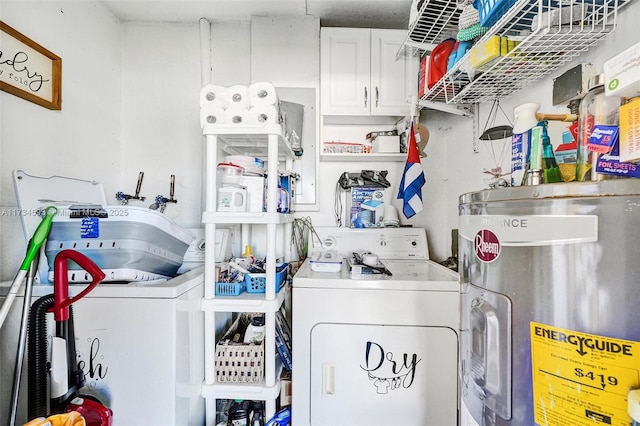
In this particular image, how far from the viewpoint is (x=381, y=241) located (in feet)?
6.05

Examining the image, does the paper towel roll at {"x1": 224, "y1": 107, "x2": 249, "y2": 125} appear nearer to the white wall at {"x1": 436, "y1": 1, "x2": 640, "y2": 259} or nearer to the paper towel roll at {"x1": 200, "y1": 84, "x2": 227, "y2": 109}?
the paper towel roll at {"x1": 200, "y1": 84, "x2": 227, "y2": 109}

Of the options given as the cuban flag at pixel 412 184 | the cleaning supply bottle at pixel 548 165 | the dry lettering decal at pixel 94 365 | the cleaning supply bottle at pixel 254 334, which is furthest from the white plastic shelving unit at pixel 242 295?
the cleaning supply bottle at pixel 548 165

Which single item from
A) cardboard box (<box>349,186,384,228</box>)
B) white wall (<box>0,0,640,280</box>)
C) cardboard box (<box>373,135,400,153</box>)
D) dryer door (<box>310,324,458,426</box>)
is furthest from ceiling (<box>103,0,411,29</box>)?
dryer door (<box>310,324,458,426</box>)

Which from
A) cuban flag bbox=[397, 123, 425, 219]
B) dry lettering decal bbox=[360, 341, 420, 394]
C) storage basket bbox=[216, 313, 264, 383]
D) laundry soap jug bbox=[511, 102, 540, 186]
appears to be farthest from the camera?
cuban flag bbox=[397, 123, 425, 219]

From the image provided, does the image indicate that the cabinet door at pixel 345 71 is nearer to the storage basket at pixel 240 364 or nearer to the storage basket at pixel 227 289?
the storage basket at pixel 227 289

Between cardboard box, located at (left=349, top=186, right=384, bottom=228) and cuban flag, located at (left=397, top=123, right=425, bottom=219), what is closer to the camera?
cuban flag, located at (left=397, top=123, right=425, bottom=219)

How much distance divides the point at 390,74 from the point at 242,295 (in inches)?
65.3

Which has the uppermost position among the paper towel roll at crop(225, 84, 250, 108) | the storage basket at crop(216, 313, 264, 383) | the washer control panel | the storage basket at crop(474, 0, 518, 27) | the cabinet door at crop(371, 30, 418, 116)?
the cabinet door at crop(371, 30, 418, 116)

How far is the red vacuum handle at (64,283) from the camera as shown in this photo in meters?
0.97

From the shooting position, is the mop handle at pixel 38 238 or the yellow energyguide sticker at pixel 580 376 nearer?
the yellow energyguide sticker at pixel 580 376

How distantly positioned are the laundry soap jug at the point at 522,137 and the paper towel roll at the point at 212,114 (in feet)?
3.72

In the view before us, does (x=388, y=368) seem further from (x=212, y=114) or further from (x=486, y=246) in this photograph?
(x=212, y=114)

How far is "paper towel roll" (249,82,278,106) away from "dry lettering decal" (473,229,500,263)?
3.34ft

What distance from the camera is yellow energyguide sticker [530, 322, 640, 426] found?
1.49ft
